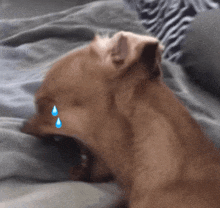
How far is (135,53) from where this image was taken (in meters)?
0.38

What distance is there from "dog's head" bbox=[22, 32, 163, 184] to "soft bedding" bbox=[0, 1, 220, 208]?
6cm

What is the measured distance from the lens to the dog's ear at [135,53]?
371 millimetres

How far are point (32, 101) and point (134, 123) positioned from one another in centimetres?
35

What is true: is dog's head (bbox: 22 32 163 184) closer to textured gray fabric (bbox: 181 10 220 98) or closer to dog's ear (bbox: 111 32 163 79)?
dog's ear (bbox: 111 32 163 79)

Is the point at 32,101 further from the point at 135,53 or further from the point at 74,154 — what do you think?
the point at 135,53

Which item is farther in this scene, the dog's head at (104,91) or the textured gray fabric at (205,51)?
the textured gray fabric at (205,51)

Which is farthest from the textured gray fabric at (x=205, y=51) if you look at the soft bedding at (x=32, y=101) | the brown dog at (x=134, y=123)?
the brown dog at (x=134, y=123)

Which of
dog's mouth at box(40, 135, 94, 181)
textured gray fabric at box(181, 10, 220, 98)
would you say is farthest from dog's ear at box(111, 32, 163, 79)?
textured gray fabric at box(181, 10, 220, 98)

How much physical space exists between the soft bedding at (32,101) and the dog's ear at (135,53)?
18 centimetres

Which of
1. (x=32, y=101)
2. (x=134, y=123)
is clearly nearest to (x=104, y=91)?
(x=134, y=123)

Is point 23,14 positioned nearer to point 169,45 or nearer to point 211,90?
point 169,45

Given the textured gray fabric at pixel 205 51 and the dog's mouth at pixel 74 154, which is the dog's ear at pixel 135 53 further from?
the textured gray fabric at pixel 205 51

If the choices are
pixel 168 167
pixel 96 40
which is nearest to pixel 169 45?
pixel 96 40

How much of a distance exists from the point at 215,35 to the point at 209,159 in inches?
15.7
